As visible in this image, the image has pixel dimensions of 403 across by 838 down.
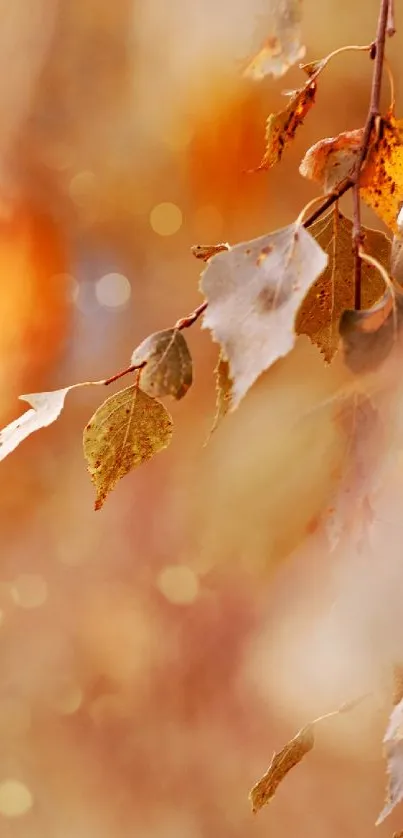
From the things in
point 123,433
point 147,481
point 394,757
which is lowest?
point 394,757

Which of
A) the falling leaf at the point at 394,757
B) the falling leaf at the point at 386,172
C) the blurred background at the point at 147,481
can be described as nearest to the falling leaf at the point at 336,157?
the falling leaf at the point at 386,172

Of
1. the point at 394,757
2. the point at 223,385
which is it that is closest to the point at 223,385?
the point at 223,385

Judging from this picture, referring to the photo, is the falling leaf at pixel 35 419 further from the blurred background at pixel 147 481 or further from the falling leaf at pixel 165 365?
the blurred background at pixel 147 481

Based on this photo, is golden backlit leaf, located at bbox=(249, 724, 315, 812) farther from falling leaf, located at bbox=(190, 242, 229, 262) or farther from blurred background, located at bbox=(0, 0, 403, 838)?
blurred background, located at bbox=(0, 0, 403, 838)

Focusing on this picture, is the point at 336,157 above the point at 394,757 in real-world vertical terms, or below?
above

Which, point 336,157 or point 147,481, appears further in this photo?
point 147,481

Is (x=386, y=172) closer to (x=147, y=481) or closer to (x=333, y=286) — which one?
(x=333, y=286)


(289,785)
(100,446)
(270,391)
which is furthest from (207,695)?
(100,446)

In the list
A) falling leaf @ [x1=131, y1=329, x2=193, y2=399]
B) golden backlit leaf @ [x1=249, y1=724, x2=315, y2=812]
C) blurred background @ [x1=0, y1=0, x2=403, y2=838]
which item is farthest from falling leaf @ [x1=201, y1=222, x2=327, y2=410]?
blurred background @ [x1=0, y1=0, x2=403, y2=838]

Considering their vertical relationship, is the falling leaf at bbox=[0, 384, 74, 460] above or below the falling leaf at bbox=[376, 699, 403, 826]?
above
